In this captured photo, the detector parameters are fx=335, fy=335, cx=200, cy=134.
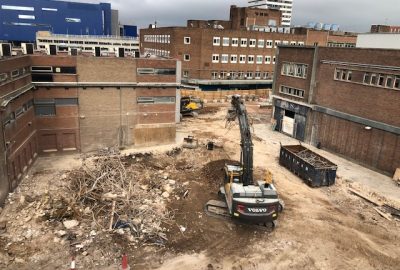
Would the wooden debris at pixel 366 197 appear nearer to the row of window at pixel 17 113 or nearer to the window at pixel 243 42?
the row of window at pixel 17 113

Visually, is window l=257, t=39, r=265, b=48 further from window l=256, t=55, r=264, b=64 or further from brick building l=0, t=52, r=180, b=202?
brick building l=0, t=52, r=180, b=202

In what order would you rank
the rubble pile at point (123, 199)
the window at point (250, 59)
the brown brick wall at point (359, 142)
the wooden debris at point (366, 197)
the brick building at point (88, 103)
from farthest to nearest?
the window at point (250, 59)
the brown brick wall at point (359, 142)
the brick building at point (88, 103)
the wooden debris at point (366, 197)
the rubble pile at point (123, 199)

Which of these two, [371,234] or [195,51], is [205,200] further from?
[195,51]

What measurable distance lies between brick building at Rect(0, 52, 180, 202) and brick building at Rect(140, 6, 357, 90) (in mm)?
28382

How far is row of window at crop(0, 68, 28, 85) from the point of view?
20809 mm

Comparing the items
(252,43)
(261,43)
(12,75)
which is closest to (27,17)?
(252,43)

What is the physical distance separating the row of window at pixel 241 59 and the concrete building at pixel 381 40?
31.0m

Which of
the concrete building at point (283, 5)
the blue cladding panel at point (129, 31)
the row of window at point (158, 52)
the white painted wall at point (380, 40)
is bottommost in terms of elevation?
the row of window at point (158, 52)

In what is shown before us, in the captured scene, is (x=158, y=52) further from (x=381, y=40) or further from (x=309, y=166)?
(x=309, y=166)

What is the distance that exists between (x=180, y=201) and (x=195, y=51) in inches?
1662

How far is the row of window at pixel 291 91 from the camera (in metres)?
35.0

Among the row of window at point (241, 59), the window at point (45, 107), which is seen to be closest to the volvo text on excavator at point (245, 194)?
the window at point (45, 107)

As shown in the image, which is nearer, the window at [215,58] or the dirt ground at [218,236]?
the dirt ground at [218,236]

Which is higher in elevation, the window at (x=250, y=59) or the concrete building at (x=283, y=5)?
the concrete building at (x=283, y=5)
